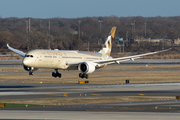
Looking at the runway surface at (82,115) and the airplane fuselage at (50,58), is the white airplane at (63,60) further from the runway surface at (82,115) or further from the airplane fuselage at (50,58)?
the runway surface at (82,115)

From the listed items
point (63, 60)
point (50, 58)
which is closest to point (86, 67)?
point (63, 60)

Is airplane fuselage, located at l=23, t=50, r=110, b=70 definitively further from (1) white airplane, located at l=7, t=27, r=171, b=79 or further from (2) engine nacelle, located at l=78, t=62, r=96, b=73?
(2) engine nacelle, located at l=78, t=62, r=96, b=73

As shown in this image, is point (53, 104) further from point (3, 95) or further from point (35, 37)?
point (35, 37)

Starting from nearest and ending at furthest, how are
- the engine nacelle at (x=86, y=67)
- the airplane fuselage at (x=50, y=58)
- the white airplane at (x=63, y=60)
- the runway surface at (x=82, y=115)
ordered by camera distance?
the runway surface at (x=82, y=115), the airplane fuselage at (x=50, y=58), the white airplane at (x=63, y=60), the engine nacelle at (x=86, y=67)

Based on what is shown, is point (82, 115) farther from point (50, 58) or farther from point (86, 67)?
point (86, 67)

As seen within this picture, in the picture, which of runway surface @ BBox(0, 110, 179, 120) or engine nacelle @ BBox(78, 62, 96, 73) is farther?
engine nacelle @ BBox(78, 62, 96, 73)

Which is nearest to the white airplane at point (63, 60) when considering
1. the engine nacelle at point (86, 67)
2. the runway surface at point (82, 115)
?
the engine nacelle at point (86, 67)

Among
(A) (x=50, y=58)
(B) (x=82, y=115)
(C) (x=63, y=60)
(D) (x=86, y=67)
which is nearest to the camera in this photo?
(B) (x=82, y=115)

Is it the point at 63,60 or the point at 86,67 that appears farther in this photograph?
the point at 86,67

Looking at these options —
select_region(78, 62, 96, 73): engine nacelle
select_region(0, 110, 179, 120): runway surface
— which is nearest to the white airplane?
select_region(78, 62, 96, 73): engine nacelle

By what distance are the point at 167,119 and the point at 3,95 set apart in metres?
23.9

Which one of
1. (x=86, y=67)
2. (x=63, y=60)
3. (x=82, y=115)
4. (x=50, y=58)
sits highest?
(x=50, y=58)

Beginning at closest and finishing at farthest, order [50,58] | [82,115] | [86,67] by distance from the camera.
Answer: [82,115] < [50,58] < [86,67]

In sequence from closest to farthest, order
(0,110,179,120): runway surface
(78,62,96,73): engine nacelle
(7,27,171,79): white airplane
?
1. (0,110,179,120): runway surface
2. (7,27,171,79): white airplane
3. (78,62,96,73): engine nacelle
